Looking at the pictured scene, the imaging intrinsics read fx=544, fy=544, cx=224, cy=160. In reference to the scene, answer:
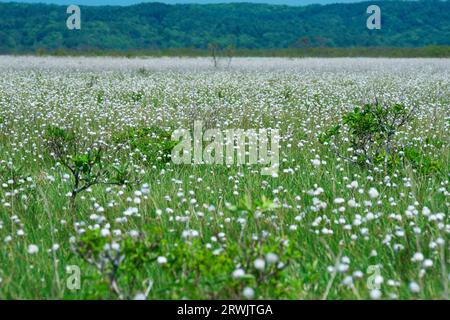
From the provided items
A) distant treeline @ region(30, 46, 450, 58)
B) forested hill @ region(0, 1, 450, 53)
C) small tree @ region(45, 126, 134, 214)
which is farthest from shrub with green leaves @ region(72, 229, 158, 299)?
forested hill @ region(0, 1, 450, 53)

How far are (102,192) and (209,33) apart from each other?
14824 centimetres

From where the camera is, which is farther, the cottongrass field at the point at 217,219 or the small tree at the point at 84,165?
the small tree at the point at 84,165

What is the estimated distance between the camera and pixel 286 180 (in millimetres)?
6285

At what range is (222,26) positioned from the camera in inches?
6245

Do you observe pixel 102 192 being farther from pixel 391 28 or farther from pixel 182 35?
pixel 391 28

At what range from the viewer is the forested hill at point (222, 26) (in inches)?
4872

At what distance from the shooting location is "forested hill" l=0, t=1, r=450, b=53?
123750 millimetres

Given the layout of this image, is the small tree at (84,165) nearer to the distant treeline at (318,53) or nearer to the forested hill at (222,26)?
the distant treeline at (318,53)

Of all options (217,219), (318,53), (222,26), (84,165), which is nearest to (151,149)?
(84,165)

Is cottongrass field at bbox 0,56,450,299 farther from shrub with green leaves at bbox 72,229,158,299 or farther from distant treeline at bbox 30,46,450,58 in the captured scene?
distant treeline at bbox 30,46,450,58

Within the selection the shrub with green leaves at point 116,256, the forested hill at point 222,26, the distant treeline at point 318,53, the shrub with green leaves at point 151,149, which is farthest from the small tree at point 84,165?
the forested hill at point 222,26

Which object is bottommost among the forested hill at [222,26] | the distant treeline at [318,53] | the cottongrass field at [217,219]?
the cottongrass field at [217,219]

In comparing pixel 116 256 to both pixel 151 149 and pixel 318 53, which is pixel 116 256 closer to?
pixel 151 149
